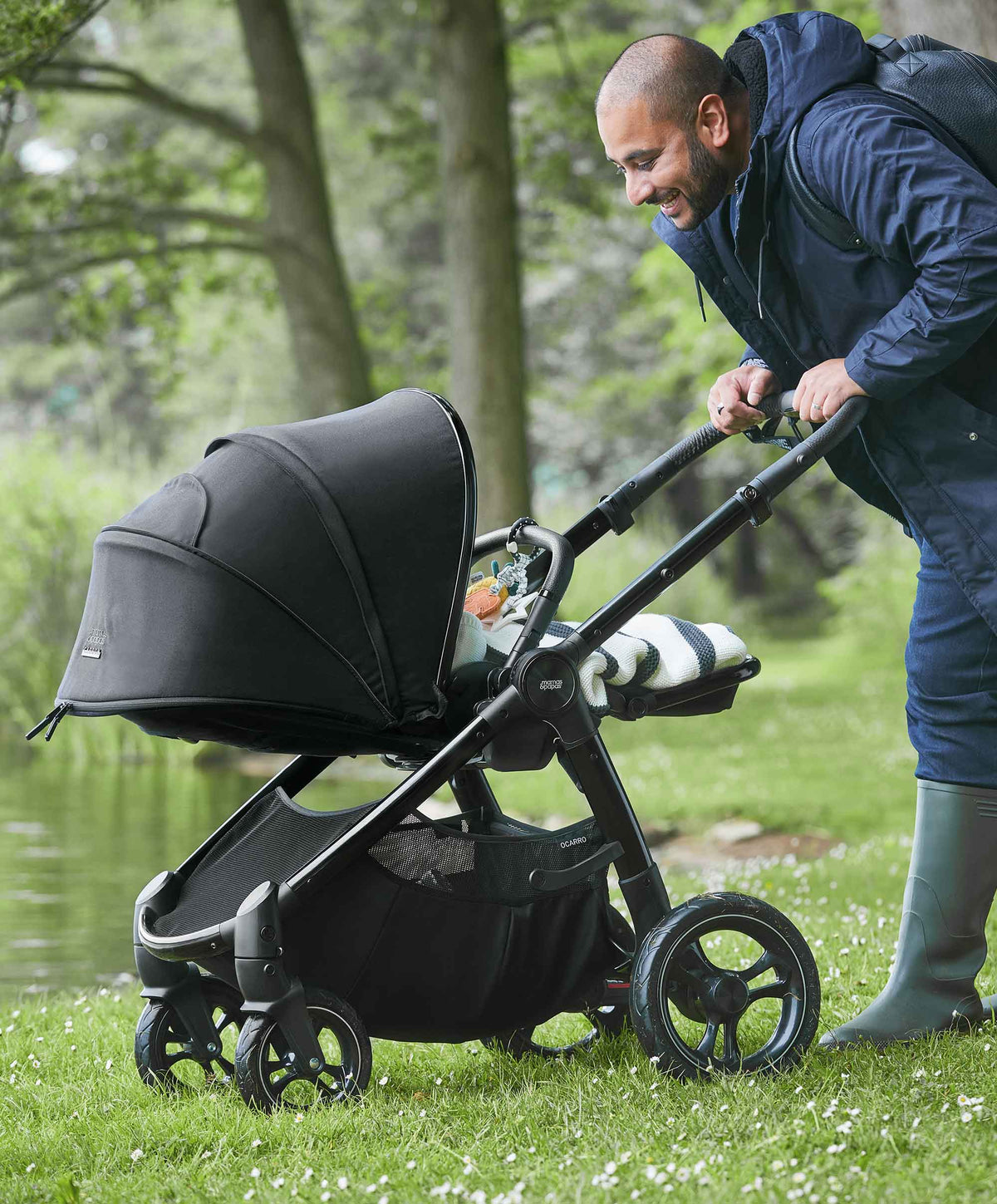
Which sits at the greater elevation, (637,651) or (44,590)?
(637,651)

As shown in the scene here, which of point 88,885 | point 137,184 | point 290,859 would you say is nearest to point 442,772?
point 290,859

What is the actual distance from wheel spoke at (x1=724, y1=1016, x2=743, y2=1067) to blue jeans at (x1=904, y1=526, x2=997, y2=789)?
30.8 inches

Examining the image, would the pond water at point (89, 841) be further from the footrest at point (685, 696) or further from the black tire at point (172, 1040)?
the footrest at point (685, 696)

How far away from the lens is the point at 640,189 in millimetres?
3230

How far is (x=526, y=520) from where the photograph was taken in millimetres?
3400

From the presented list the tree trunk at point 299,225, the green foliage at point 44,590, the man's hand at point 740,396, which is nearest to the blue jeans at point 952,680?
the man's hand at point 740,396

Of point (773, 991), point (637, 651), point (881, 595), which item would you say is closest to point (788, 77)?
point (637, 651)

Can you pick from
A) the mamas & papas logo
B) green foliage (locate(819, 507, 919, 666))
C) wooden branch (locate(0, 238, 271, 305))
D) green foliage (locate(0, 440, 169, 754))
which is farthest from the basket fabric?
A: green foliage (locate(819, 507, 919, 666))

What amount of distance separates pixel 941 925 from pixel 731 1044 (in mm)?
647

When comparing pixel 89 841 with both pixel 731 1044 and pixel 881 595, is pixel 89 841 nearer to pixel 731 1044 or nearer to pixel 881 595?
pixel 731 1044

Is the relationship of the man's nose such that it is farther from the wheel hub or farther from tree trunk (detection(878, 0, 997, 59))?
tree trunk (detection(878, 0, 997, 59))

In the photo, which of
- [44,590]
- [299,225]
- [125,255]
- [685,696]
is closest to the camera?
[685,696]

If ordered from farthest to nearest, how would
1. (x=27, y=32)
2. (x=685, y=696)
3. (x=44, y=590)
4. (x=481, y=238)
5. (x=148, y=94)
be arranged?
(x=44, y=590)
(x=148, y=94)
(x=481, y=238)
(x=27, y=32)
(x=685, y=696)

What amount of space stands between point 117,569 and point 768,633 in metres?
22.8
